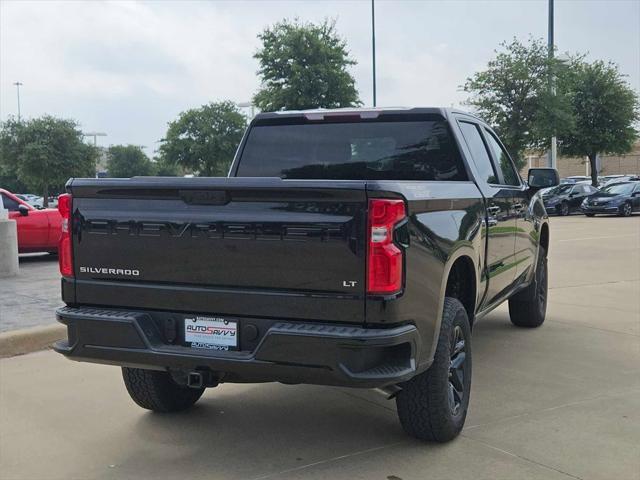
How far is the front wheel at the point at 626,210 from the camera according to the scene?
92.1 ft

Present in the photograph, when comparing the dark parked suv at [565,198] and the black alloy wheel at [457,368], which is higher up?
the dark parked suv at [565,198]

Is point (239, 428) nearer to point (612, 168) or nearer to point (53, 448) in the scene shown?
point (53, 448)

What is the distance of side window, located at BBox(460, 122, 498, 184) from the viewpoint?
218 inches

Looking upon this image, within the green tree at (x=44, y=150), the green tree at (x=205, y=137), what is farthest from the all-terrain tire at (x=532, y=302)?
the green tree at (x=205, y=137)

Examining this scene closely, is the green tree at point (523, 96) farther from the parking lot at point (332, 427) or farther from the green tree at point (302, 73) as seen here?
the parking lot at point (332, 427)

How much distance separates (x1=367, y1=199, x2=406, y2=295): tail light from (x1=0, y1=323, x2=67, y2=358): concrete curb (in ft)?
14.8

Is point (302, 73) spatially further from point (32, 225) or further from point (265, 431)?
point (265, 431)

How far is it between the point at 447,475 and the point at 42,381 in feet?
11.4

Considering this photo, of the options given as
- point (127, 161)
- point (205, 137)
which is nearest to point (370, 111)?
point (205, 137)

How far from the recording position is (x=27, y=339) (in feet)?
22.5

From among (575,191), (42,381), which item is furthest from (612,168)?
(42,381)

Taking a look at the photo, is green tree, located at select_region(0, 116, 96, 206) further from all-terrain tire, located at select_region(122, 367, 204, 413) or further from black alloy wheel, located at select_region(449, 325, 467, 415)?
black alloy wheel, located at select_region(449, 325, 467, 415)

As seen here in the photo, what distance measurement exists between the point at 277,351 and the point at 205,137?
41577 millimetres

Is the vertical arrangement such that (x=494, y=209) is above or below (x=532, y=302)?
above
